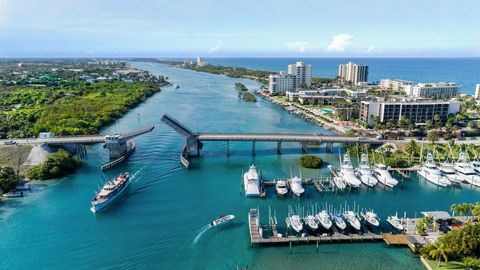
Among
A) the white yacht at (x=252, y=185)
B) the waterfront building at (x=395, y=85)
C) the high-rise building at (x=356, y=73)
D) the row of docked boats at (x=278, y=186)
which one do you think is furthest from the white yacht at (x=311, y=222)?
the high-rise building at (x=356, y=73)

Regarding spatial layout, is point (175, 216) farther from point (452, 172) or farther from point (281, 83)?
point (281, 83)

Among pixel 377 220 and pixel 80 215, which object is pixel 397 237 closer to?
pixel 377 220

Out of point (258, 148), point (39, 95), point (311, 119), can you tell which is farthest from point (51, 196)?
point (39, 95)

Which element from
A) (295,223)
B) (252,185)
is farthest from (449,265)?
(252,185)

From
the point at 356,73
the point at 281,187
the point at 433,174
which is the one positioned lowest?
the point at 281,187

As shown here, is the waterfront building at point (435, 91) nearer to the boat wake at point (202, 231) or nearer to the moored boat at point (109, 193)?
the boat wake at point (202, 231)

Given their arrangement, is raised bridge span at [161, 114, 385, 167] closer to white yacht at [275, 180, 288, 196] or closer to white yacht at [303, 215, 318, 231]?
white yacht at [275, 180, 288, 196]

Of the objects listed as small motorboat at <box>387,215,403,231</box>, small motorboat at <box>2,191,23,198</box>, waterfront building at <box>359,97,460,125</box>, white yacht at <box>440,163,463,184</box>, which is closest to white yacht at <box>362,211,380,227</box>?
small motorboat at <box>387,215,403,231</box>
